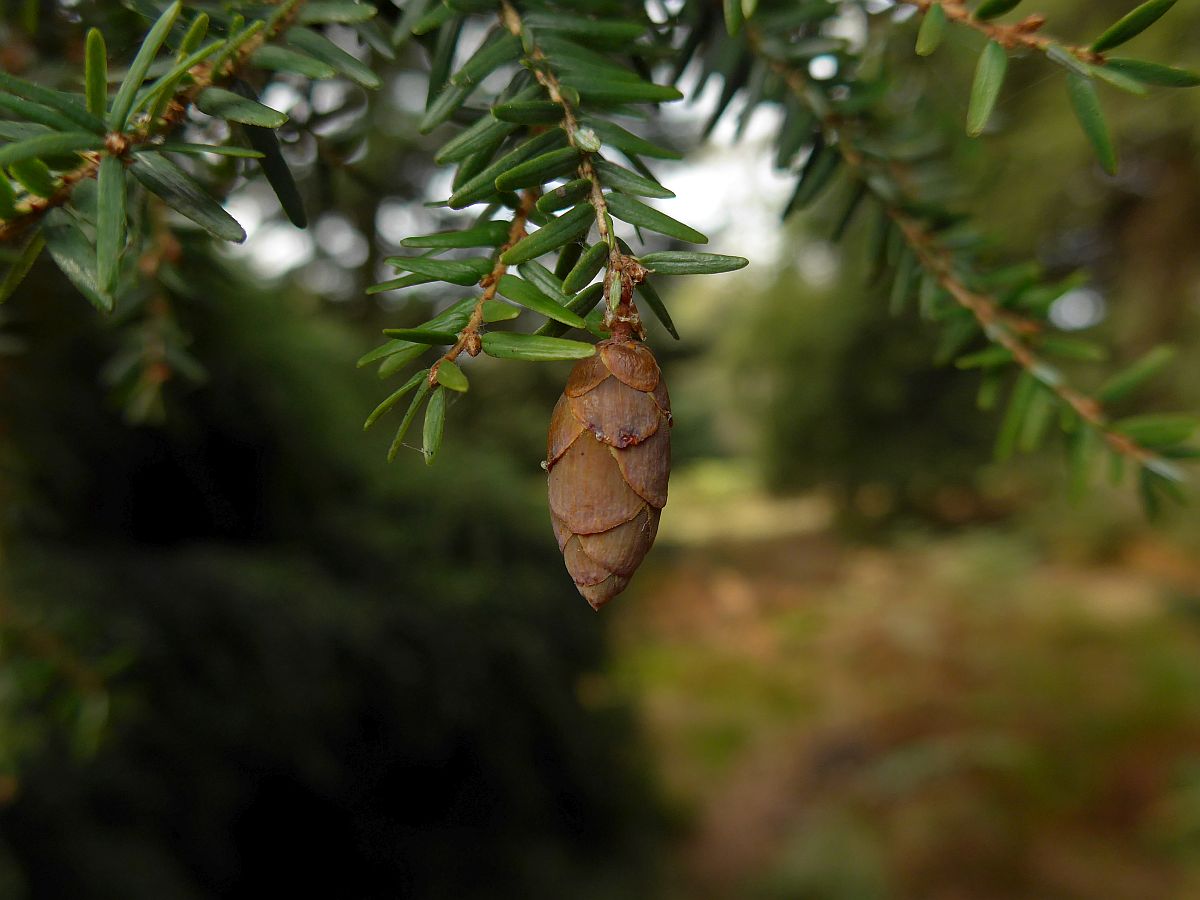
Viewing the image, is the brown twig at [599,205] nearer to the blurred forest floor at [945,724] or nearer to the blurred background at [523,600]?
the blurred background at [523,600]

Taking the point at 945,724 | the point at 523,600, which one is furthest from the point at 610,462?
the point at 945,724

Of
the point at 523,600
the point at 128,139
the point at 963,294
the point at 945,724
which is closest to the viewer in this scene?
the point at 128,139

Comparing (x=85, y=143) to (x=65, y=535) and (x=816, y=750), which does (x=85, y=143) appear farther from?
(x=816, y=750)

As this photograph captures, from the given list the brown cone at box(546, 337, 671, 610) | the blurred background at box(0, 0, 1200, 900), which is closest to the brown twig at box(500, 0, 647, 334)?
the brown cone at box(546, 337, 671, 610)

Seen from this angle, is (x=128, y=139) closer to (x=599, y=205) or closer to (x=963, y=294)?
(x=599, y=205)

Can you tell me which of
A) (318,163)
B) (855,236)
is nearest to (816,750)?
(855,236)

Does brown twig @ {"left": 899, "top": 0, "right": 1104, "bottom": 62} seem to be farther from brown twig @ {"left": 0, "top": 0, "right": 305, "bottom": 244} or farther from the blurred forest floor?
the blurred forest floor
